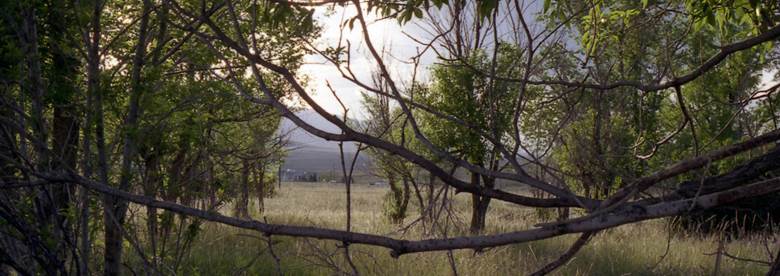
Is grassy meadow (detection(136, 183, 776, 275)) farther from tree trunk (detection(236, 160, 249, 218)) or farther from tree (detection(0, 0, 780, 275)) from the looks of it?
tree (detection(0, 0, 780, 275))

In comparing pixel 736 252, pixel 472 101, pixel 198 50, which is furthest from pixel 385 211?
pixel 198 50

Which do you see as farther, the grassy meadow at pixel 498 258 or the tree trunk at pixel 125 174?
the grassy meadow at pixel 498 258

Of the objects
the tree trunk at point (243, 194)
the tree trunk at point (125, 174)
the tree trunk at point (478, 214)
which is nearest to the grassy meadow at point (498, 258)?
the tree trunk at point (243, 194)

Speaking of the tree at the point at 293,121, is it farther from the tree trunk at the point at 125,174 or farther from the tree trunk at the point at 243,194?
the tree trunk at the point at 243,194

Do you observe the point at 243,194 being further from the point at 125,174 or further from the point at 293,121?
the point at 293,121

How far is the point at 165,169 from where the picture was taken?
3.60 meters

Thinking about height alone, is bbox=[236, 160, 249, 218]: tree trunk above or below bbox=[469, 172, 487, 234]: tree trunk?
above

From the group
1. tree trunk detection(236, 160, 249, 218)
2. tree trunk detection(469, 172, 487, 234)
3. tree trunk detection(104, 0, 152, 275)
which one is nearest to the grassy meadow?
tree trunk detection(236, 160, 249, 218)

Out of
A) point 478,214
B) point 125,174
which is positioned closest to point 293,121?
point 125,174

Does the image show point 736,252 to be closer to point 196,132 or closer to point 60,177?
point 196,132

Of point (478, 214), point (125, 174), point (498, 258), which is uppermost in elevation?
point (125, 174)

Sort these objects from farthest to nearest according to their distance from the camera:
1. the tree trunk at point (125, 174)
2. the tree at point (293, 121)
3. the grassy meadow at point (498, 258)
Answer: the grassy meadow at point (498, 258) → the tree trunk at point (125, 174) → the tree at point (293, 121)

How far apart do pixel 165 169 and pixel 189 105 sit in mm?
450

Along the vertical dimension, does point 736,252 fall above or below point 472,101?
below
